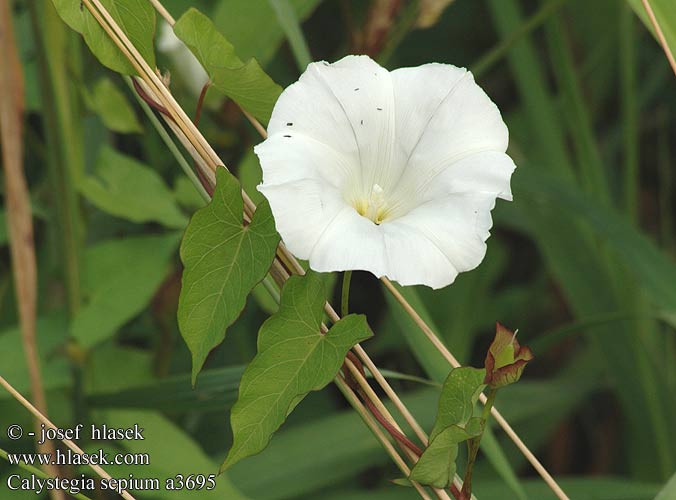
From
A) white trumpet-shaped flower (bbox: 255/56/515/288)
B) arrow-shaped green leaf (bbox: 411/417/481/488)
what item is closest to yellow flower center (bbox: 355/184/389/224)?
white trumpet-shaped flower (bbox: 255/56/515/288)

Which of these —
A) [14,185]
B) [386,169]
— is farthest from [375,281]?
[386,169]

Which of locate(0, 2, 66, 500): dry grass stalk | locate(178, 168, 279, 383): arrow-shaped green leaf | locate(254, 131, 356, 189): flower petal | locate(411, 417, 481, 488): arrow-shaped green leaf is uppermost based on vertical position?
locate(0, 2, 66, 500): dry grass stalk

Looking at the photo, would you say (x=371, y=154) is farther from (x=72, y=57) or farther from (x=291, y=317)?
(x=72, y=57)

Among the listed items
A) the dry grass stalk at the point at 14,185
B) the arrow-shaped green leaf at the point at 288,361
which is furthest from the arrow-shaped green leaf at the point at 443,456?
the dry grass stalk at the point at 14,185

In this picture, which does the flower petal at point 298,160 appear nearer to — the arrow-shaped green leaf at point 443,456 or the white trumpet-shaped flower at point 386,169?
the white trumpet-shaped flower at point 386,169

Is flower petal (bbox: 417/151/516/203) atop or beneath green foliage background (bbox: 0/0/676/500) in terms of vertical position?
beneath

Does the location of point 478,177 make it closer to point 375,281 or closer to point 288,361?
point 288,361

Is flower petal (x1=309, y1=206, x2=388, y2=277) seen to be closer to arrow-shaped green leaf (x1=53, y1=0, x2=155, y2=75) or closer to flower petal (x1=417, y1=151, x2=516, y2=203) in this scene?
flower petal (x1=417, y1=151, x2=516, y2=203)
